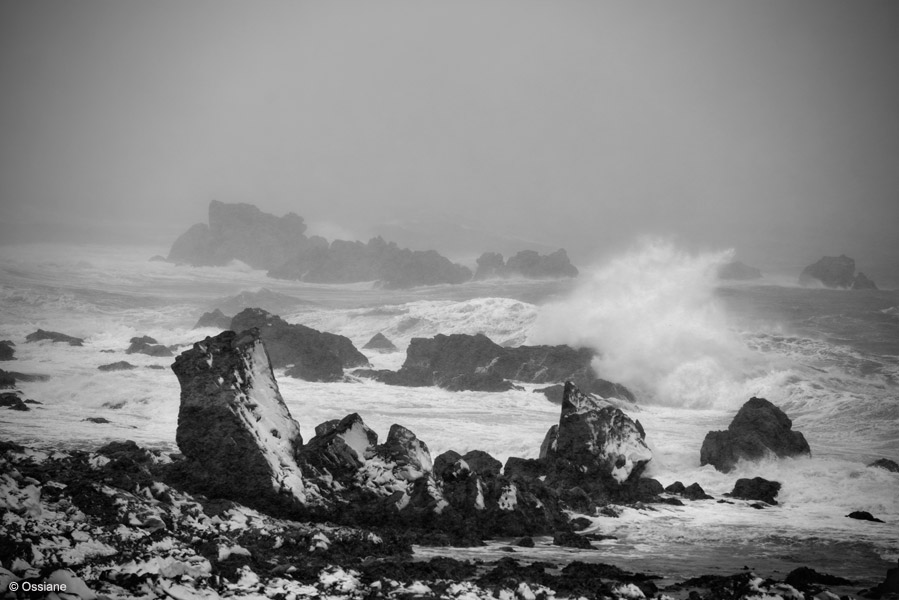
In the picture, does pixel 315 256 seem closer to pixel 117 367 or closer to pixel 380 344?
pixel 380 344

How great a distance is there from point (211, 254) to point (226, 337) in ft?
254

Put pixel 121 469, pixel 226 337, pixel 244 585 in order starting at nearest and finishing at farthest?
pixel 244 585 → pixel 121 469 → pixel 226 337

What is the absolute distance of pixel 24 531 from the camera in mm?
7449

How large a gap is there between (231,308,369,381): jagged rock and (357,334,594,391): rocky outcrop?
8.07ft

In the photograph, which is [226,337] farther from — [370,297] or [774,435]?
[370,297]

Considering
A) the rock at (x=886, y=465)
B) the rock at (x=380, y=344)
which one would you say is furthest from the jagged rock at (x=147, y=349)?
the rock at (x=886, y=465)

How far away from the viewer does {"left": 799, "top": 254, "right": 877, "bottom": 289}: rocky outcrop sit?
208 feet

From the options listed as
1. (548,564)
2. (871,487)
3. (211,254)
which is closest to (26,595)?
(548,564)

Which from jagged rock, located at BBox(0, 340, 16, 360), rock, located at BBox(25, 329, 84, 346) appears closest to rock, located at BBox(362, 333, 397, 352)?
rock, located at BBox(25, 329, 84, 346)

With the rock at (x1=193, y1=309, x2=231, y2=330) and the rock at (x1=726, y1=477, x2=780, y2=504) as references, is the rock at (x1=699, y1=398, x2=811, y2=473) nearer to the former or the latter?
the rock at (x1=726, y1=477, x2=780, y2=504)

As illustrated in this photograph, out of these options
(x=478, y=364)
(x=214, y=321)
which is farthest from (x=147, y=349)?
(x=478, y=364)

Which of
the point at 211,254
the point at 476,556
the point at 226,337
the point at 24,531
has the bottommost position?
the point at 476,556

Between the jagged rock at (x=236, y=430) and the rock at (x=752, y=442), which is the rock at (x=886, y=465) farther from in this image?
the jagged rock at (x=236, y=430)

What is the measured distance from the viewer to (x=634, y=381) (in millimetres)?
34125
